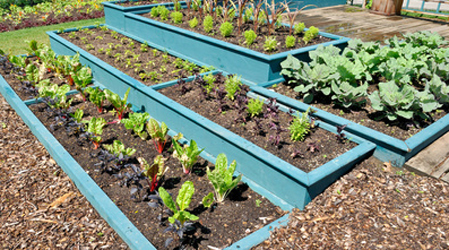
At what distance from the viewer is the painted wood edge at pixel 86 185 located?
294cm

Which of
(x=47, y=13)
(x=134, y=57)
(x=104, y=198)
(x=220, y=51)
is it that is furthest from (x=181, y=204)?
(x=47, y=13)

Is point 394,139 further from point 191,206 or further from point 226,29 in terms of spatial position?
point 226,29

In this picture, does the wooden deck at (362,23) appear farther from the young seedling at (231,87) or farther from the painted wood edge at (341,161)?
the painted wood edge at (341,161)

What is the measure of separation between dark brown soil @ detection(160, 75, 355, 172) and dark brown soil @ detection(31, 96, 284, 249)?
0.55m

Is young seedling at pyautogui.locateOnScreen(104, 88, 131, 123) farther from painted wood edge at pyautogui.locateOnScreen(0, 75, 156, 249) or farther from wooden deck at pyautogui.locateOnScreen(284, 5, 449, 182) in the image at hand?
wooden deck at pyautogui.locateOnScreen(284, 5, 449, 182)

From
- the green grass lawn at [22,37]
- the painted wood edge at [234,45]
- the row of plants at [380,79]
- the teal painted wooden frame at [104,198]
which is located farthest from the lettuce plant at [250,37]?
the green grass lawn at [22,37]

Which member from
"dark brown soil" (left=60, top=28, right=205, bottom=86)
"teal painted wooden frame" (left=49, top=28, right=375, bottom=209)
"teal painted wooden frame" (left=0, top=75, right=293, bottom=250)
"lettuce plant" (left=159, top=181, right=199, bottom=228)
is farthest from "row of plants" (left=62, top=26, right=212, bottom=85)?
"lettuce plant" (left=159, top=181, right=199, bottom=228)

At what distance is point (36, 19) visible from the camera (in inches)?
423

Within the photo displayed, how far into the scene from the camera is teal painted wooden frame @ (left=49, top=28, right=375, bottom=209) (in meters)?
3.27

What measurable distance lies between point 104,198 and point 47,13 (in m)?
10.0

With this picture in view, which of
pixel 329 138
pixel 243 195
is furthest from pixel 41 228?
pixel 329 138

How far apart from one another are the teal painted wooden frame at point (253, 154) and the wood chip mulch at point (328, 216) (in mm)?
165

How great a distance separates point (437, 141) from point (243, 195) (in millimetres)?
2400

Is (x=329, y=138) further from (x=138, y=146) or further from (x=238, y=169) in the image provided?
(x=138, y=146)
